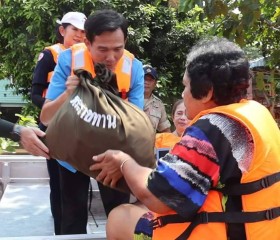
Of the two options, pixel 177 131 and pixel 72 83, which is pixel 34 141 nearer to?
pixel 72 83

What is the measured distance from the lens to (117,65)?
253cm

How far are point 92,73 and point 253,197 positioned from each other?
1050 millimetres

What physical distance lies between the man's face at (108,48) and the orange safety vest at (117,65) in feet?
0.12

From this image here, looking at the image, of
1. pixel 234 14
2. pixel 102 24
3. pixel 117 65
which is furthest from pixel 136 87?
pixel 234 14

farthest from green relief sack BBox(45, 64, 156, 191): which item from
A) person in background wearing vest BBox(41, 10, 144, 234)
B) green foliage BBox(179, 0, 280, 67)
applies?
green foliage BBox(179, 0, 280, 67)

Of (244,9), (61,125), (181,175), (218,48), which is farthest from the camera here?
(244,9)

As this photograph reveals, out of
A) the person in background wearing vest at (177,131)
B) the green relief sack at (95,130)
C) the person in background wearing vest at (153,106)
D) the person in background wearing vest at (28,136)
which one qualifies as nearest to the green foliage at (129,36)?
the person in background wearing vest at (153,106)

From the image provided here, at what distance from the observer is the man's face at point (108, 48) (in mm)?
2393

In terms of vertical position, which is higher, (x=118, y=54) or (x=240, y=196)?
(x=118, y=54)

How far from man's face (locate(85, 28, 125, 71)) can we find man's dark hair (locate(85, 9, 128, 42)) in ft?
0.07

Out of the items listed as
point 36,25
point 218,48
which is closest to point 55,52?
point 218,48

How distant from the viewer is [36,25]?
862cm

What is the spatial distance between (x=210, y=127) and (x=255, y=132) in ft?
0.51

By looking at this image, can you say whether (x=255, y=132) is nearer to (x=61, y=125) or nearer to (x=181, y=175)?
(x=181, y=175)
